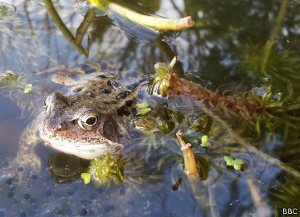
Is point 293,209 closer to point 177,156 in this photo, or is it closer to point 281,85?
point 177,156

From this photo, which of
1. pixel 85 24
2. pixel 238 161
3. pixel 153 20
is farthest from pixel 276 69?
pixel 85 24

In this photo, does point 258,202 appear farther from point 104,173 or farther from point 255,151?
point 104,173

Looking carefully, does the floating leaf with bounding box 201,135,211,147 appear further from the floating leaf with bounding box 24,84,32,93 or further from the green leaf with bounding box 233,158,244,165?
the floating leaf with bounding box 24,84,32,93

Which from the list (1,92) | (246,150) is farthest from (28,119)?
(246,150)

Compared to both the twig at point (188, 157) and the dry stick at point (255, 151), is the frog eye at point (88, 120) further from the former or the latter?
the dry stick at point (255, 151)

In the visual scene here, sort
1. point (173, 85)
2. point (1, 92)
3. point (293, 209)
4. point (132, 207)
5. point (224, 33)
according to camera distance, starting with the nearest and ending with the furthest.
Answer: point (293, 209) < point (132, 207) < point (173, 85) < point (1, 92) < point (224, 33)

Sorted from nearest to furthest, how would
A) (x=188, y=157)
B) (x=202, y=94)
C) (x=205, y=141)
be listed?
(x=188, y=157), (x=205, y=141), (x=202, y=94)

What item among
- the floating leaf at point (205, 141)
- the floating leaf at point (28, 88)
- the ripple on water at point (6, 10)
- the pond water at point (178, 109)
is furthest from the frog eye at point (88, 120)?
the ripple on water at point (6, 10)
